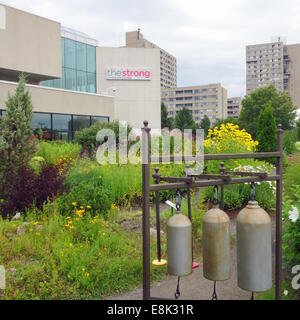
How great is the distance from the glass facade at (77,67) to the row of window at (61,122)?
7.50 metres

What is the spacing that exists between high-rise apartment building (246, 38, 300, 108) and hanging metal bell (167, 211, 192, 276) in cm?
9724

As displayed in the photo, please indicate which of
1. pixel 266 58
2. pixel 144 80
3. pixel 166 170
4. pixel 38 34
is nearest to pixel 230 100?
pixel 266 58

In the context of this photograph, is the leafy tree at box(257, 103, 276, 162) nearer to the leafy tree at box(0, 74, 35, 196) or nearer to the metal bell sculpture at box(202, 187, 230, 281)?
the leafy tree at box(0, 74, 35, 196)

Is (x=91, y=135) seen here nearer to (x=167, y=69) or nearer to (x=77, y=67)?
(x=77, y=67)

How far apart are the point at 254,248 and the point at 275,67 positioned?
12819 centimetres

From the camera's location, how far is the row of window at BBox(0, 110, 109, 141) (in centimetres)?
1908

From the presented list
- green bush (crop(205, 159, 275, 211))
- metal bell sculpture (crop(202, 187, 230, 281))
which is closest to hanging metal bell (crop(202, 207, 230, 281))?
metal bell sculpture (crop(202, 187, 230, 281))

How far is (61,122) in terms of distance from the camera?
67.2 ft

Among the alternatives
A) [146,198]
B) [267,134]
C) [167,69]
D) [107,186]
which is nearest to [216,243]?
[146,198]

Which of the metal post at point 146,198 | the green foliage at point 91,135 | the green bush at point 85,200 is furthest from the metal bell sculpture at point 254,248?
the green foliage at point 91,135
